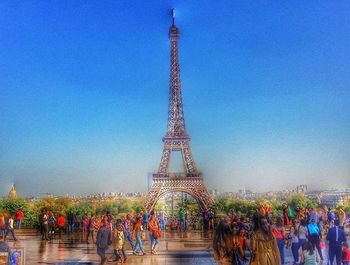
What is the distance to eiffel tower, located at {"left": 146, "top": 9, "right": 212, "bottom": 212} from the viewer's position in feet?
119

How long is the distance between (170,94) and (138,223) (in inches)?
1174

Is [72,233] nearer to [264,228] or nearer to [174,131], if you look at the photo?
[264,228]

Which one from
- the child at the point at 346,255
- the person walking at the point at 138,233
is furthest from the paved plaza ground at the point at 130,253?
the child at the point at 346,255

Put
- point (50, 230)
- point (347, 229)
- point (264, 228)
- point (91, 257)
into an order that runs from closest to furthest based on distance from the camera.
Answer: point (264, 228)
point (91, 257)
point (347, 229)
point (50, 230)

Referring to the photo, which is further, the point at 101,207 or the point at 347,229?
the point at 101,207

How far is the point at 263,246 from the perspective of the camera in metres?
5.72

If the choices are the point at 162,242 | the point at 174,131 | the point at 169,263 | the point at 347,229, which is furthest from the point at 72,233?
the point at 174,131

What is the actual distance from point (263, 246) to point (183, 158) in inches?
1306

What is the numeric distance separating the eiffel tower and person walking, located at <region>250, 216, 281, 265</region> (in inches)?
1116

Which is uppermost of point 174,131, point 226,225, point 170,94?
point 170,94

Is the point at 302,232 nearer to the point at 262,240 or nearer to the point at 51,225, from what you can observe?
the point at 262,240

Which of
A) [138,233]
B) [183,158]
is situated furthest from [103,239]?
[183,158]

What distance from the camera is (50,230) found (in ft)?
55.0

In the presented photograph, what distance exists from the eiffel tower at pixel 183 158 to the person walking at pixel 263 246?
28358 mm
